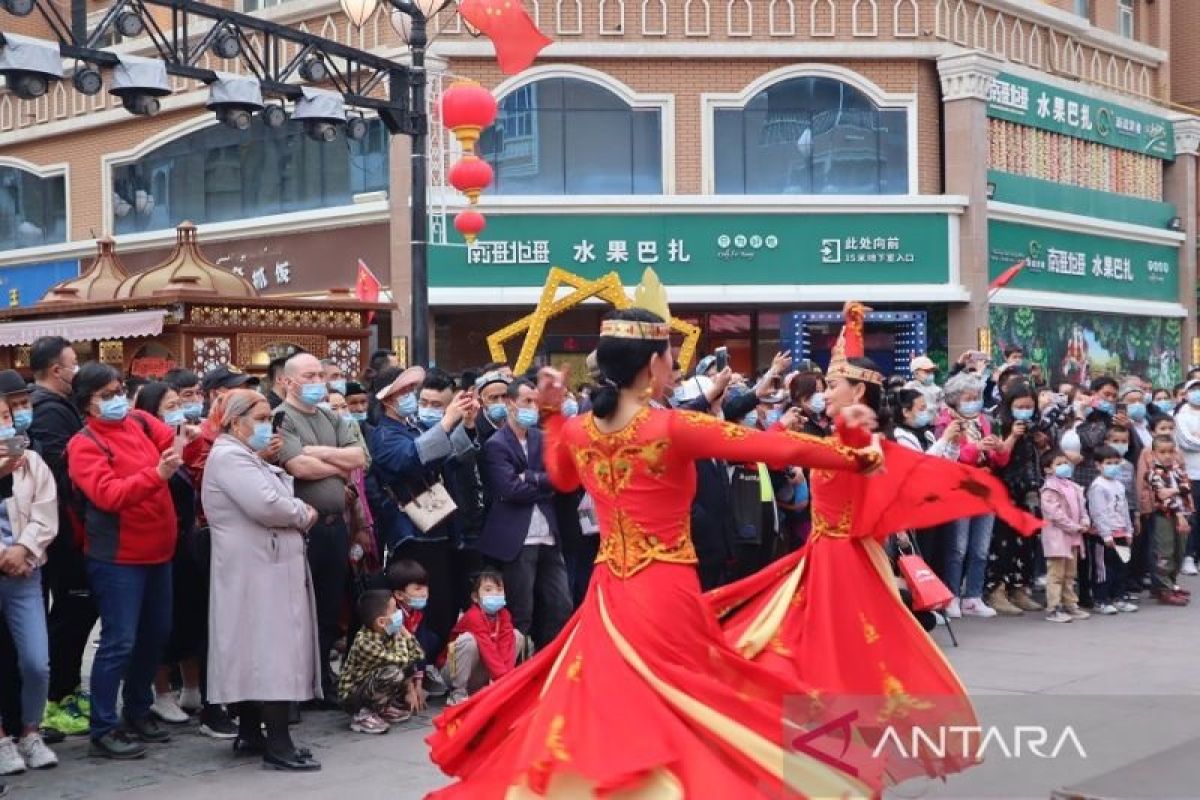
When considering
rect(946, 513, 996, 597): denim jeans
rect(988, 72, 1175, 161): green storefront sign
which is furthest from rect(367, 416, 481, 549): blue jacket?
rect(988, 72, 1175, 161): green storefront sign

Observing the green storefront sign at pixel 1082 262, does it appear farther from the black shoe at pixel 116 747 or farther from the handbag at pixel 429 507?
the black shoe at pixel 116 747

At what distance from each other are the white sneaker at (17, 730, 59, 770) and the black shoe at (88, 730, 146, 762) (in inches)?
8.6

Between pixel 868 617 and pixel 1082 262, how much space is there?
2138 centimetres

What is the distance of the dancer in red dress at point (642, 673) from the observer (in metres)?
4.61

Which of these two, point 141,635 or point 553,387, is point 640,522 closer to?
point 553,387

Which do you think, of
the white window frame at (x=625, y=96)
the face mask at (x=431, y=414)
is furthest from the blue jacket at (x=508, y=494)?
the white window frame at (x=625, y=96)

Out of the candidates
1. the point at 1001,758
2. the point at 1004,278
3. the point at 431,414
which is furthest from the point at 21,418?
the point at 1004,278

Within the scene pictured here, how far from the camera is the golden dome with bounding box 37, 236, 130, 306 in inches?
628

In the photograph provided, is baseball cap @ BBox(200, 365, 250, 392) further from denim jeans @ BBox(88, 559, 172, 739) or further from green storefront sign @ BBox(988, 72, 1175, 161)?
green storefront sign @ BBox(988, 72, 1175, 161)

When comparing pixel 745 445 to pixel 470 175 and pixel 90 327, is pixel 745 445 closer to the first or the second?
pixel 470 175

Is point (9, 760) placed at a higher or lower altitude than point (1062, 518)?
lower

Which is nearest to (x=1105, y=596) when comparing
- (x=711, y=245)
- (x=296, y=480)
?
(x=296, y=480)

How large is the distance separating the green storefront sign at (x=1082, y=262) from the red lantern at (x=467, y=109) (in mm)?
12498

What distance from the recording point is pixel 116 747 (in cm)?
683
